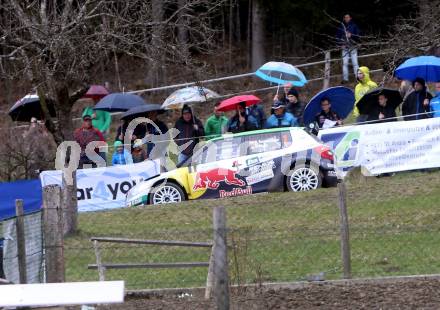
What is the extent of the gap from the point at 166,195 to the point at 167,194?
25 mm

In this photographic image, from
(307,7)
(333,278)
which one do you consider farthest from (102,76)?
(333,278)

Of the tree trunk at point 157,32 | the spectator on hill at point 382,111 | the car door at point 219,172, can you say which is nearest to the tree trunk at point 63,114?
the tree trunk at point 157,32

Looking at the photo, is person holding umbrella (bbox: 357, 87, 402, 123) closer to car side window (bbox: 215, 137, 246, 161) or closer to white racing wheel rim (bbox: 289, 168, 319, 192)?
white racing wheel rim (bbox: 289, 168, 319, 192)

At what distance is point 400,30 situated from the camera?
1070 cm

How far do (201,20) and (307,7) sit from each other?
14882 millimetres

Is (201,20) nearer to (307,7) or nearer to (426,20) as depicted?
(426,20)

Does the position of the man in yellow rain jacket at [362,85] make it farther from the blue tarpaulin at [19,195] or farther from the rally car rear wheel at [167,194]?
the blue tarpaulin at [19,195]

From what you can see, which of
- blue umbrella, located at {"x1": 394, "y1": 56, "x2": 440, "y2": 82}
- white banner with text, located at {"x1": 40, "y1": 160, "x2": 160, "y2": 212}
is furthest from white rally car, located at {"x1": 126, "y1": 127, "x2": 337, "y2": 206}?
blue umbrella, located at {"x1": 394, "y1": 56, "x2": 440, "y2": 82}

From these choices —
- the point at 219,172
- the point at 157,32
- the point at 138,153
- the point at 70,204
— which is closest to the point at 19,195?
the point at 70,204

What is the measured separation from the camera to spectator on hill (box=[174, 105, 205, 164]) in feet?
61.8

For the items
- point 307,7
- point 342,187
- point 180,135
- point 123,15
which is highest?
point 307,7

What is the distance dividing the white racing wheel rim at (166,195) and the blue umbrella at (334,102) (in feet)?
10.1

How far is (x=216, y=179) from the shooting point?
1723 cm

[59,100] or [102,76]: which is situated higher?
[102,76]
